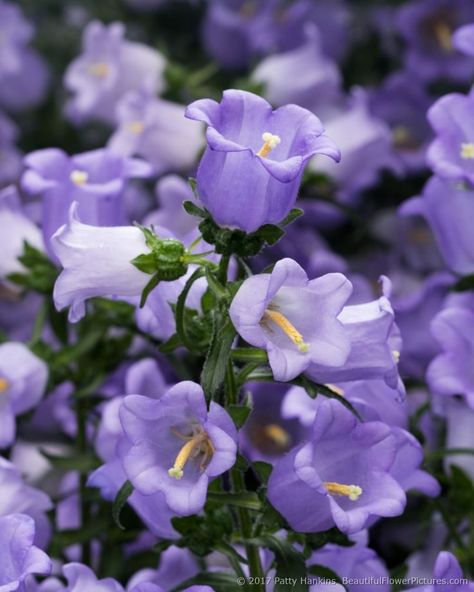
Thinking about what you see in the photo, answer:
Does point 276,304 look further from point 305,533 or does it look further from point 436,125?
point 436,125

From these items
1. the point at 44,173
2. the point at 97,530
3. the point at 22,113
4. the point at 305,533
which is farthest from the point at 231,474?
the point at 22,113

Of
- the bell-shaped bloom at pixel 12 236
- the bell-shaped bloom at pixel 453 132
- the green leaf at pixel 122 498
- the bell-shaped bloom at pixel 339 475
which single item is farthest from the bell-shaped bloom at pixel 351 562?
the bell-shaped bloom at pixel 12 236

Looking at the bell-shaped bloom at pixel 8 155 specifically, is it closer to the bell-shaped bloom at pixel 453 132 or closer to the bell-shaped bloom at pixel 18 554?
the bell-shaped bloom at pixel 453 132

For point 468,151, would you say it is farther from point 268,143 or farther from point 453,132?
point 268,143

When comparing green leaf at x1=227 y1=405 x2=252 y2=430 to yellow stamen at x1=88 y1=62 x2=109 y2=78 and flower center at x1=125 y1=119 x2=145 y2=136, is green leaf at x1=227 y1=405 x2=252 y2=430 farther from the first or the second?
yellow stamen at x1=88 y1=62 x2=109 y2=78

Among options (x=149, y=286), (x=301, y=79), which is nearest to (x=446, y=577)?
(x=149, y=286)
